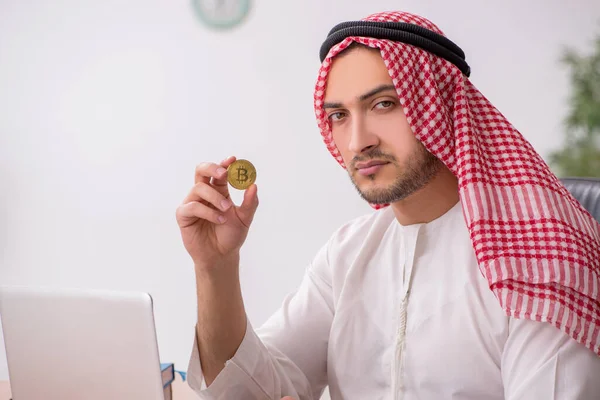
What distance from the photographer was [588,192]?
175 cm

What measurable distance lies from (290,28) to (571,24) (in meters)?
1.38

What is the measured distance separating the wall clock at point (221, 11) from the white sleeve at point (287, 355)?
192cm

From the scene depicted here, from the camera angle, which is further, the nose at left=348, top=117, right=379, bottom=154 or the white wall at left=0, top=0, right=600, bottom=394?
the white wall at left=0, top=0, right=600, bottom=394

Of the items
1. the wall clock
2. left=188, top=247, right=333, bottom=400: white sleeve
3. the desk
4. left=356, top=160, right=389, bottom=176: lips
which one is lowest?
the desk

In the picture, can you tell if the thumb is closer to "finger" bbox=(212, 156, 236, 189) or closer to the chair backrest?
"finger" bbox=(212, 156, 236, 189)

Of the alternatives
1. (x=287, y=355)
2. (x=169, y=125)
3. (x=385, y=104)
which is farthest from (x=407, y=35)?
(x=169, y=125)

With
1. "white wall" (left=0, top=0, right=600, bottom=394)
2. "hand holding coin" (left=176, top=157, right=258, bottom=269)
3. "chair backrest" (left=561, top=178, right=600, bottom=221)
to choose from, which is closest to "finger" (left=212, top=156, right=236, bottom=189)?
"hand holding coin" (left=176, top=157, right=258, bottom=269)

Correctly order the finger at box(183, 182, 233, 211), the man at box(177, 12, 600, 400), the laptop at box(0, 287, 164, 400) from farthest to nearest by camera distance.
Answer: the finger at box(183, 182, 233, 211) → the man at box(177, 12, 600, 400) → the laptop at box(0, 287, 164, 400)

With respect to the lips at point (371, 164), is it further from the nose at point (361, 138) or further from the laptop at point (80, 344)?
the laptop at point (80, 344)

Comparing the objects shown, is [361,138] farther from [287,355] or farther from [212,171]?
[287,355]

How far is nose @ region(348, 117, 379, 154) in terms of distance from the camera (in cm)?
154

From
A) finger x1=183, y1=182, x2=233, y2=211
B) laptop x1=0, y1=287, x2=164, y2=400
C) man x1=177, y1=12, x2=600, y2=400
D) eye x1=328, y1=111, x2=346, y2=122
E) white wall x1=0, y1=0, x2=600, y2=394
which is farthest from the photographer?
white wall x1=0, y1=0, x2=600, y2=394

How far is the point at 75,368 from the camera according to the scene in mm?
1243

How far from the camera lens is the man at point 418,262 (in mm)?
1290
